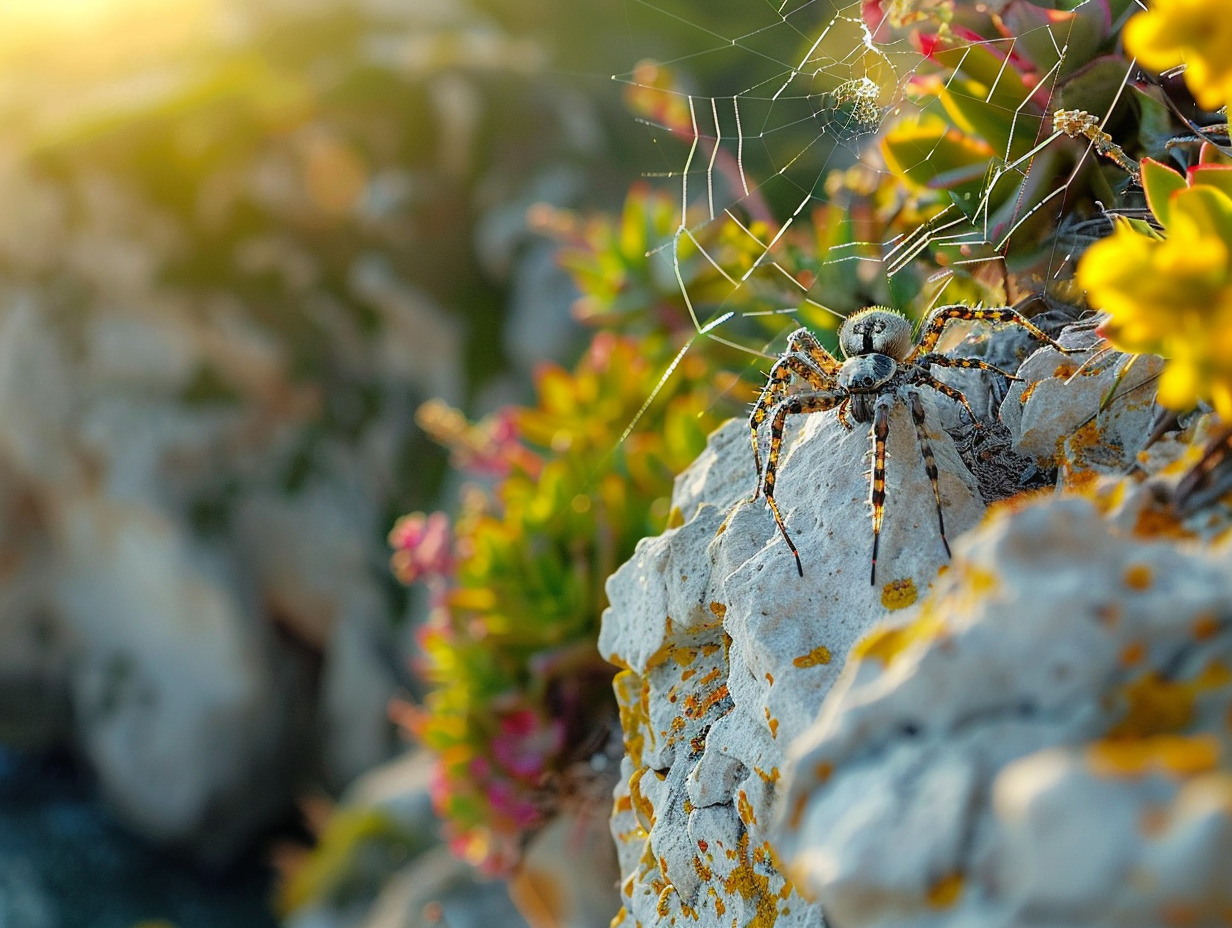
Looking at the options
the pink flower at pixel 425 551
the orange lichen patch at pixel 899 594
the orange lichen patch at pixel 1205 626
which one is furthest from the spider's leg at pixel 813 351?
the pink flower at pixel 425 551

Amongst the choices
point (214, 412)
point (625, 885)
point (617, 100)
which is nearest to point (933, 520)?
point (625, 885)

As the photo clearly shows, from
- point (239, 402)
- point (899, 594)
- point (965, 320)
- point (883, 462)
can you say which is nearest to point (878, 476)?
point (883, 462)

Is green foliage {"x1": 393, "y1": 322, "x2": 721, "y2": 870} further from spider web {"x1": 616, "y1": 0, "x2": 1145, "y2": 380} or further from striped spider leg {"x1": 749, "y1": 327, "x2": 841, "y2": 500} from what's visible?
striped spider leg {"x1": 749, "y1": 327, "x2": 841, "y2": 500}

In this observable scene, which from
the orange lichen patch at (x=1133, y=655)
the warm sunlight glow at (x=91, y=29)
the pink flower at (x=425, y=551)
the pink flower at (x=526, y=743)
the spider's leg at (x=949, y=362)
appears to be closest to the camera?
the orange lichen patch at (x=1133, y=655)

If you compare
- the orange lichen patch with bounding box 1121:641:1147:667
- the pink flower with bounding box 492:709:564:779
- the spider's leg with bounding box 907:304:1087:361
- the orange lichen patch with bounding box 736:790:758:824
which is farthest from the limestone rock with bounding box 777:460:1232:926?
the pink flower with bounding box 492:709:564:779

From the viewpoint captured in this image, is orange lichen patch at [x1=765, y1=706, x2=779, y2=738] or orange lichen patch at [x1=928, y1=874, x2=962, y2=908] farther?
orange lichen patch at [x1=765, y1=706, x2=779, y2=738]

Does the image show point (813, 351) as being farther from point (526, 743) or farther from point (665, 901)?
point (526, 743)

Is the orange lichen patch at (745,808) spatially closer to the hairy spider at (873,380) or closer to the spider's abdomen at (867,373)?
the hairy spider at (873,380)
